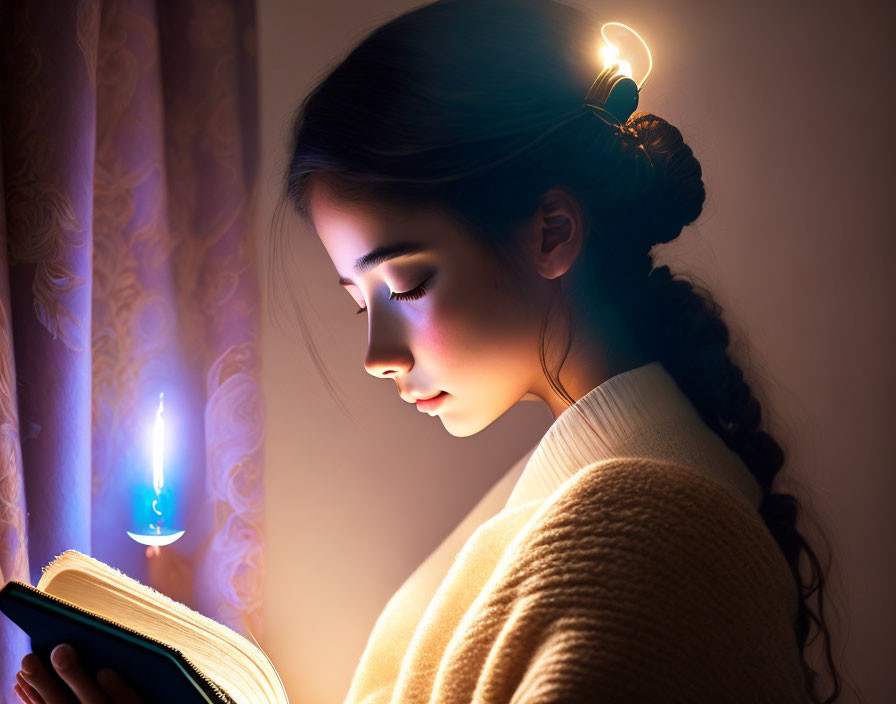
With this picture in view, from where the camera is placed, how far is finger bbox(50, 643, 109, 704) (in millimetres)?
544

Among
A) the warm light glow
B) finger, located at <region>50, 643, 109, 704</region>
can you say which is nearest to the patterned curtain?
the warm light glow

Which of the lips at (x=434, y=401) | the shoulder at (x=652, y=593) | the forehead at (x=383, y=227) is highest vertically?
the forehead at (x=383, y=227)

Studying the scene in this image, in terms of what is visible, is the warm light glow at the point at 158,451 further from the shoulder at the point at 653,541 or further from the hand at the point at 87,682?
the shoulder at the point at 653,541

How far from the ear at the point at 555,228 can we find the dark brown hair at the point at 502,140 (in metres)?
0.01

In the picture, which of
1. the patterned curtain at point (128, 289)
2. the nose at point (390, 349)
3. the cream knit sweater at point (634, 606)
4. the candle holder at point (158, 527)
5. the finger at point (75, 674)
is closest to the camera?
the cream knit sweater at point (634, 606)

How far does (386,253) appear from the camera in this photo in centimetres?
62

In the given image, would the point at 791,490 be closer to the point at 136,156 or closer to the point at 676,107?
the point at 676,107

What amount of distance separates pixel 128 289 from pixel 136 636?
2.40 ft

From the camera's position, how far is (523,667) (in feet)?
1.33

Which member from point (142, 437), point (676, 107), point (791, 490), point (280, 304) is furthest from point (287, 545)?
point (676, 107)

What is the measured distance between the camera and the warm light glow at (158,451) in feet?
3.52

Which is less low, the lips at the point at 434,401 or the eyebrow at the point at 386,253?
the eyebrow at the point at 386,253

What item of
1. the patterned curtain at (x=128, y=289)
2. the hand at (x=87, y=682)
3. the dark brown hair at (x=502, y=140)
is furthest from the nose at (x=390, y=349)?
the patterned curtain at (x=128, y=289)

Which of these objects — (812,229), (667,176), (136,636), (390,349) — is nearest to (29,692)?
(136,636)
